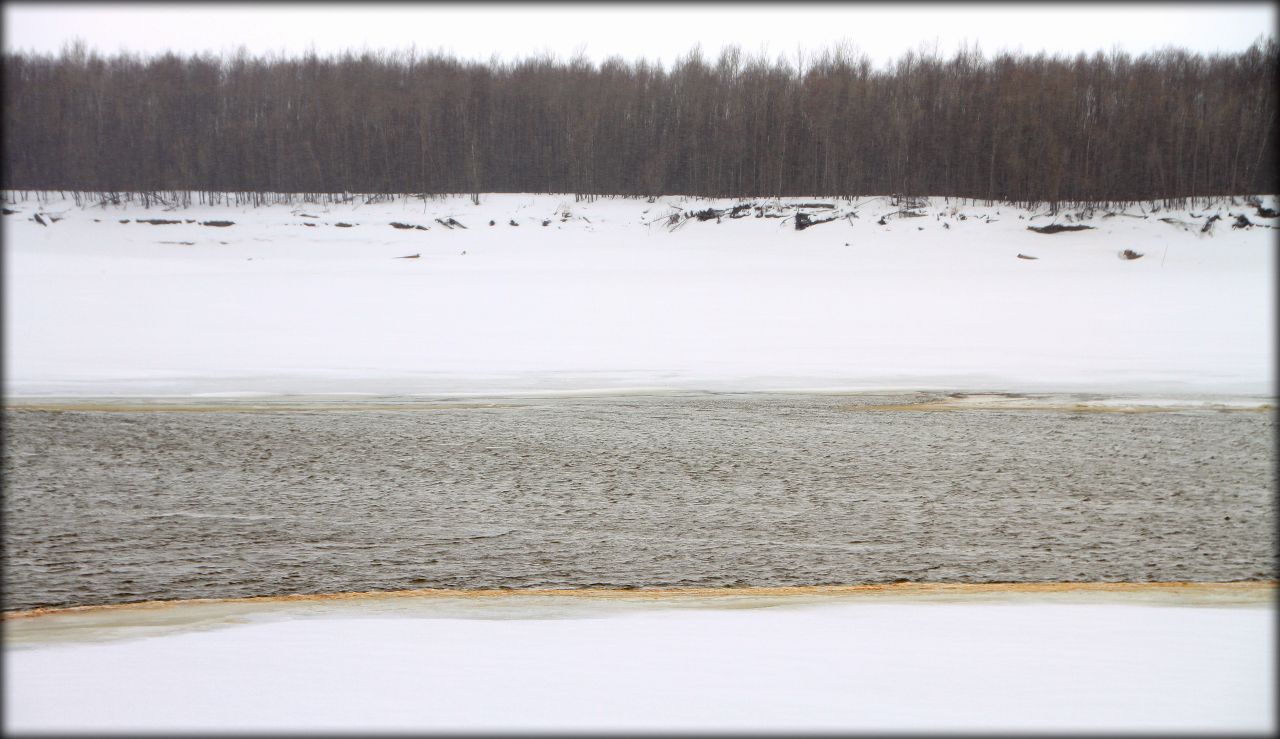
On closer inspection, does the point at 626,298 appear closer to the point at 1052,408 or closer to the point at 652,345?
the point at 652,345

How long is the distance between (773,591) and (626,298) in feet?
42.3

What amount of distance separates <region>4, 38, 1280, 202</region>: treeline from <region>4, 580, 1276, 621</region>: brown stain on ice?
26.8m

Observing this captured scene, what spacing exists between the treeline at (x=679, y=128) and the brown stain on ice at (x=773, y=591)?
26.8 m

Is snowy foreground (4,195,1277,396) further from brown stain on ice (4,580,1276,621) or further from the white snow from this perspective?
brown stain on ice (4,580,1276,621)

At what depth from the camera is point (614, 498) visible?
5.55 m

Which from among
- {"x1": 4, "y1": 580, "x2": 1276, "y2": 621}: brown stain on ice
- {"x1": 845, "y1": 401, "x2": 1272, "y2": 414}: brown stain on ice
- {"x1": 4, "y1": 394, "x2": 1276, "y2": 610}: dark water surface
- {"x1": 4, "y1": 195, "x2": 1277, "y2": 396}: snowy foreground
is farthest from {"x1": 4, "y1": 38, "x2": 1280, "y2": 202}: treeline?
{"x1": 4, "y1": 580, "x2": 1276, "y2": 621}: brown stain on ice

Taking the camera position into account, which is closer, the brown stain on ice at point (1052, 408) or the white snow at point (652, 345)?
the white snow at point (652, 345)

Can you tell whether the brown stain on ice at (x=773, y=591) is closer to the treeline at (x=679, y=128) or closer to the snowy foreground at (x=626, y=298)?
the snowy foreground at (x=626, y=298)

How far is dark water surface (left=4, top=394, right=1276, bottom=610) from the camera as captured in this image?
426 cm

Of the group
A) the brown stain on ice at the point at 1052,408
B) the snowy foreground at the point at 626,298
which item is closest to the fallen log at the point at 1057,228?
the snowy foreground at the point at 626,298

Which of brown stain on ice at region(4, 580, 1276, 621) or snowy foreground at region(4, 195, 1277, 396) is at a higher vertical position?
snowy foreground at region(4, 195, 1277, 396)

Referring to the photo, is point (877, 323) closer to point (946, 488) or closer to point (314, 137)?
point (946, 488)

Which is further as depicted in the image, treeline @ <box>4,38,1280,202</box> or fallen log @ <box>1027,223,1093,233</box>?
treeline @ <box>4,38,1280,202</box>

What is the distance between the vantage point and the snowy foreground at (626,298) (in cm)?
1033
